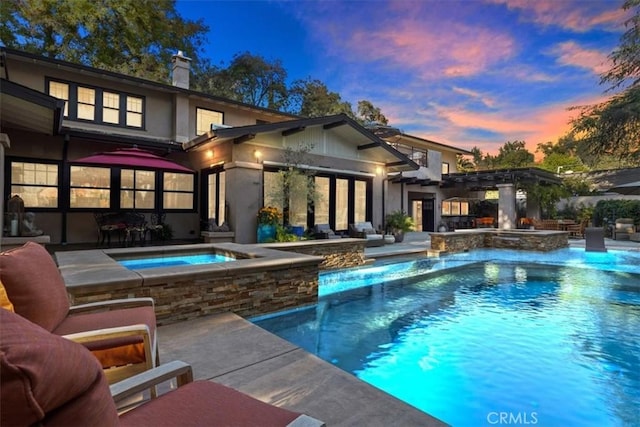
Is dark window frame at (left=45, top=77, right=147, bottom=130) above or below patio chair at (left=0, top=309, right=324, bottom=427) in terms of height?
above

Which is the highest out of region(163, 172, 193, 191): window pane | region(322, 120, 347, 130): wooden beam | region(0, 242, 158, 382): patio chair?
region(322, 120, 347, 130): wooden beam

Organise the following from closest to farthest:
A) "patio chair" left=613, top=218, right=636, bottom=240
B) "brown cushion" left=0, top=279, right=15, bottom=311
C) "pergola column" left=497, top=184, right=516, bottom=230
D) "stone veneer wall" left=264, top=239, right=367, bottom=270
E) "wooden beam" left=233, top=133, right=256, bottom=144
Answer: "brown cushion" left=0, top=279, right=15, bottom=311 → "stone veneer wall" left=264, top=239, right=367, bottom=270 → "wooden beam" left=233, top=133, right=256, bottom=144 → "patio chair" left=613, top=218, right=636, bottom=240 → "pergola column" left=497, top=184, right=516, bottom=230

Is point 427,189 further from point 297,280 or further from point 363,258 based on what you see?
point 297,280

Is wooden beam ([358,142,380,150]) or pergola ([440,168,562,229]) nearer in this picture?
wooden beam ([358,142,380,150])

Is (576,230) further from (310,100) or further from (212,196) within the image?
(310,100)

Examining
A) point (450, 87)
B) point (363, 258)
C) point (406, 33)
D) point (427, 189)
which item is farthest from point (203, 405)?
point (427, 189)

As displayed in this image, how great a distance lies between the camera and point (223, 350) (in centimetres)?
352

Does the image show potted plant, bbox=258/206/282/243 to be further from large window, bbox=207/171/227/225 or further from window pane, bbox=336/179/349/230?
window pane, bbox=336/179/349/230

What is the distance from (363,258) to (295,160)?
3897 mm

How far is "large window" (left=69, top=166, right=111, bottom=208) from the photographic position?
35.7ft

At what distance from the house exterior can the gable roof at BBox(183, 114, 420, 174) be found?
0.14ft

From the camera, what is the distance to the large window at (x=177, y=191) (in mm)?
12391

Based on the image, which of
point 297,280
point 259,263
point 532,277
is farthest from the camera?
point 532,277

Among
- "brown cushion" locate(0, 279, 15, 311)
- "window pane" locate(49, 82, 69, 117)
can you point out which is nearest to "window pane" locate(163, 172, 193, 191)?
"window pane" locate(49, 82, 69, 117)
